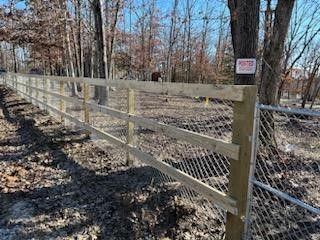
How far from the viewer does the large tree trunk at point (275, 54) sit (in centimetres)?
581

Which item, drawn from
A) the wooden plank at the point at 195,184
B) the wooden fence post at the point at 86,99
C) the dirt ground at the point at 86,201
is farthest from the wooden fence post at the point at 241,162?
the wooden fence post at the point at 86,99

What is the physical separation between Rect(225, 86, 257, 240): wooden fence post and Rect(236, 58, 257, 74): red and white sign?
2808 millimetres

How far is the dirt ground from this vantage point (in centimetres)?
304

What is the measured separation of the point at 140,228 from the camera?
307 cm

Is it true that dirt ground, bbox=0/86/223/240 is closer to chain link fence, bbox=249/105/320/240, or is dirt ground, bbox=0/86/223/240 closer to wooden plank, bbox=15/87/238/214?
wooden plank, bbox=15/87/238/214

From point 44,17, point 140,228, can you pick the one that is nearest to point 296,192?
point 140,228

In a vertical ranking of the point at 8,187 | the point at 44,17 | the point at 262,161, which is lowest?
the point at 8,187

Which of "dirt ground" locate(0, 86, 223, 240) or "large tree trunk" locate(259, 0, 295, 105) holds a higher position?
"large tree trunk" locate(259, 0, 295, 105)

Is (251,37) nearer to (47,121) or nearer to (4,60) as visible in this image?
(47,121)

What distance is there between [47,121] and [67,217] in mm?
5575

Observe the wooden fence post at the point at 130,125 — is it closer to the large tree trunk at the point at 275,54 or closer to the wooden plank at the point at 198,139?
the wooden plank at the point at 198,139

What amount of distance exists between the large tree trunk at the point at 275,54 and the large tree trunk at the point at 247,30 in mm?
787

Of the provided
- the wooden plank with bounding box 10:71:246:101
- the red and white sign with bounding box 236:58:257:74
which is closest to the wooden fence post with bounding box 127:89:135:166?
the wooden plank with bounding box 10:71:246:101

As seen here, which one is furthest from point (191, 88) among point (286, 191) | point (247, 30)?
point (247, 30)
